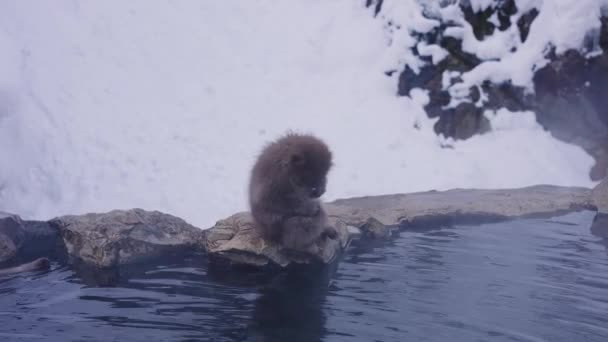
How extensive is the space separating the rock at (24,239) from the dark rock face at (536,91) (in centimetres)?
726

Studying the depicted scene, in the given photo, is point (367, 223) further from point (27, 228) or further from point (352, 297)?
point (27, 228)

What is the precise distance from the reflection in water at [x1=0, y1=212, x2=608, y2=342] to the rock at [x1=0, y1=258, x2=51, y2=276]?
0.07 m

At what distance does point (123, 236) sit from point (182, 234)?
2.15 feet

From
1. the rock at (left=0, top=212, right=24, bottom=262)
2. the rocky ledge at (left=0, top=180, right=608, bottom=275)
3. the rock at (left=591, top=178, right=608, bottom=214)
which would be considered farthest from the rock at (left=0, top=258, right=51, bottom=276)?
the rock at (left=591, top=178, right=608, bottom=214)

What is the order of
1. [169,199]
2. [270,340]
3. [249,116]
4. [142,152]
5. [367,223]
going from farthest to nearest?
1. [249,116]
2. [142,152]
3. [169,199]
4. [367,223]
5. [270,340]

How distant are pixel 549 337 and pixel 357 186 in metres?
5.74

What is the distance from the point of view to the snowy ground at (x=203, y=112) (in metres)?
8.62

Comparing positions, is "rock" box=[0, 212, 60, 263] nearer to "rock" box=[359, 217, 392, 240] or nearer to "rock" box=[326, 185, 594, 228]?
"rock" box=[326, 185, 594, 228]

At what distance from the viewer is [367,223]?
6.80 m

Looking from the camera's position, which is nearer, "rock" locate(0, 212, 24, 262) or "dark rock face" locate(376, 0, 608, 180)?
"rock" locate(0, 212, 24, 262)

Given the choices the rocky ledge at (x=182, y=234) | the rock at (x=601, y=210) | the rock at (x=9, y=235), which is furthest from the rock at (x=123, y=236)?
the rock at (x=601, y=210)

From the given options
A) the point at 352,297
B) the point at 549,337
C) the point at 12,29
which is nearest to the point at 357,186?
the point at 352,297

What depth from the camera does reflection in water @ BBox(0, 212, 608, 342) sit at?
4051 mm

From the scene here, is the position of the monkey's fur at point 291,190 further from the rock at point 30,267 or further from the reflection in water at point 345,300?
the rock at point 30,267
